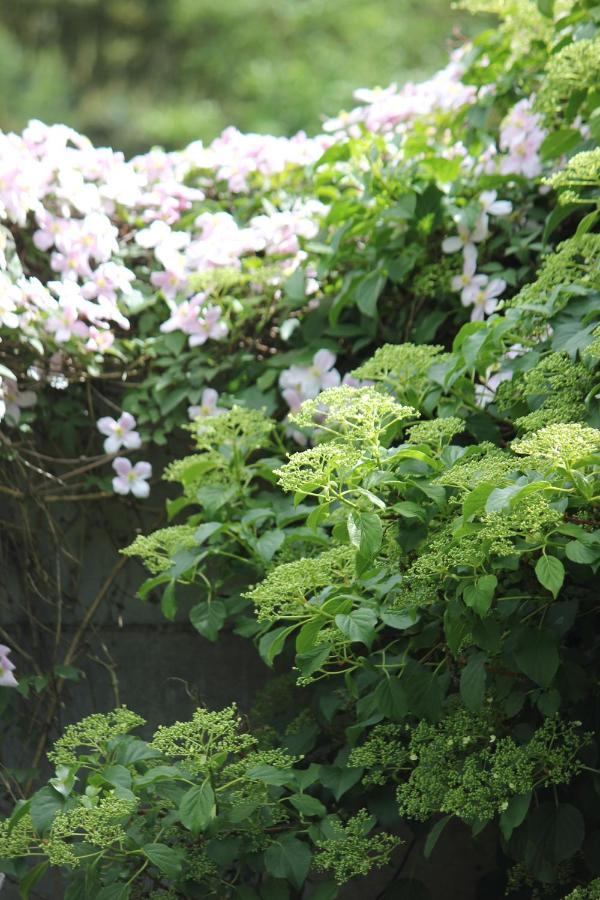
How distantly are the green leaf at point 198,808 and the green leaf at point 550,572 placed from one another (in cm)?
51

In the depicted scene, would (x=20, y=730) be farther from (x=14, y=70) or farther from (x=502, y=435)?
(x=14, y=70)

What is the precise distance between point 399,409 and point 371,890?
1.01m

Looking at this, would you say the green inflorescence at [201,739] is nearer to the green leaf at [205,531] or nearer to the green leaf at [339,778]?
the green leaf at [339,778]

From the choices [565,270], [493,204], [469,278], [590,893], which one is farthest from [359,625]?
[493,204]

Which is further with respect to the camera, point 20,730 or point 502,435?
point 20,730

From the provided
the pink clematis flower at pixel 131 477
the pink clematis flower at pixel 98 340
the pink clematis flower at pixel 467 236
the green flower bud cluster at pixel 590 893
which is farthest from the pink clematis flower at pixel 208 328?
the green flower bud cluster at pixel 590 893

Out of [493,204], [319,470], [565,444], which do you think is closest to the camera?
[565,444]

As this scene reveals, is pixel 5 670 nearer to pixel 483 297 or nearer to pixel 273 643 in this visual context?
pixel 273 643

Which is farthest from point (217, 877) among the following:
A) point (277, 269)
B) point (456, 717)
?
point (277, 269)

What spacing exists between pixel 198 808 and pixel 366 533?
41cm

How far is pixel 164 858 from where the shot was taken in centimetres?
135

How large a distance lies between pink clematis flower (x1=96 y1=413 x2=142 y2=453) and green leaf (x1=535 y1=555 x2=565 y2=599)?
1.09 metres

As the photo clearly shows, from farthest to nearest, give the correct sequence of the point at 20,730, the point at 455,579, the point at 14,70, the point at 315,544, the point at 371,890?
the point at 14,70 → the point at 20,730 → the point at 371,890 → the point at 315,544 → the point at 455,579

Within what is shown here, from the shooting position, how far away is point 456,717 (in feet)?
4.73
